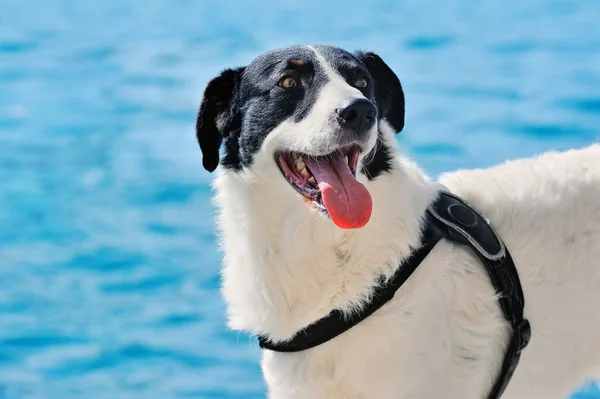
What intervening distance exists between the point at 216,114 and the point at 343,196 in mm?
571

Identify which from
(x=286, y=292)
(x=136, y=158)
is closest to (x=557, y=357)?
(x=286, y=292)

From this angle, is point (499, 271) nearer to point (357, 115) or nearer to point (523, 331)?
point (523, 331)

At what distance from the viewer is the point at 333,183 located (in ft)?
9.05

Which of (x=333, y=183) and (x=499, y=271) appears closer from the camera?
(x=333, y=183)

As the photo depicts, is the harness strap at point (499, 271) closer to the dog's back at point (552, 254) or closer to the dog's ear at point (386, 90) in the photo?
the dog's back at point (552, 254)

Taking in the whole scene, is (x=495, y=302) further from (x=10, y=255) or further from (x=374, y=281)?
(x=10, y=255)

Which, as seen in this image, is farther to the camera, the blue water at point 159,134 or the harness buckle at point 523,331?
the blue water at point 159,134

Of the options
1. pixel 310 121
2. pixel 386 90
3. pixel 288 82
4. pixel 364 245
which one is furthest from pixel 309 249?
pixel 386 90

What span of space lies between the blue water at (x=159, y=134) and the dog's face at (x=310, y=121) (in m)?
1.86

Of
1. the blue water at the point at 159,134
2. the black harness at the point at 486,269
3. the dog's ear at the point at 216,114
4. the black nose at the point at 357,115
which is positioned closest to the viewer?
the black nose at the point at 357,115

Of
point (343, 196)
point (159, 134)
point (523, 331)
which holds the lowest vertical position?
point (159, 134)

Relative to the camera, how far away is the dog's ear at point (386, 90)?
3.11 meters

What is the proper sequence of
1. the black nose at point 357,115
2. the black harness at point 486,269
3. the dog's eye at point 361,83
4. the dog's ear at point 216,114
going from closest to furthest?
1. the black nose at point 357,115
2. the black harness at point 486,269
3. the dog's eye at point 361,83
4. the dog's ear at point 216,114

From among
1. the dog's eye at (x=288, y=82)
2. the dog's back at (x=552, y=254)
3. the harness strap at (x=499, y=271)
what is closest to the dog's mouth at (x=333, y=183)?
the dog's eye at (x=288, y=82)
